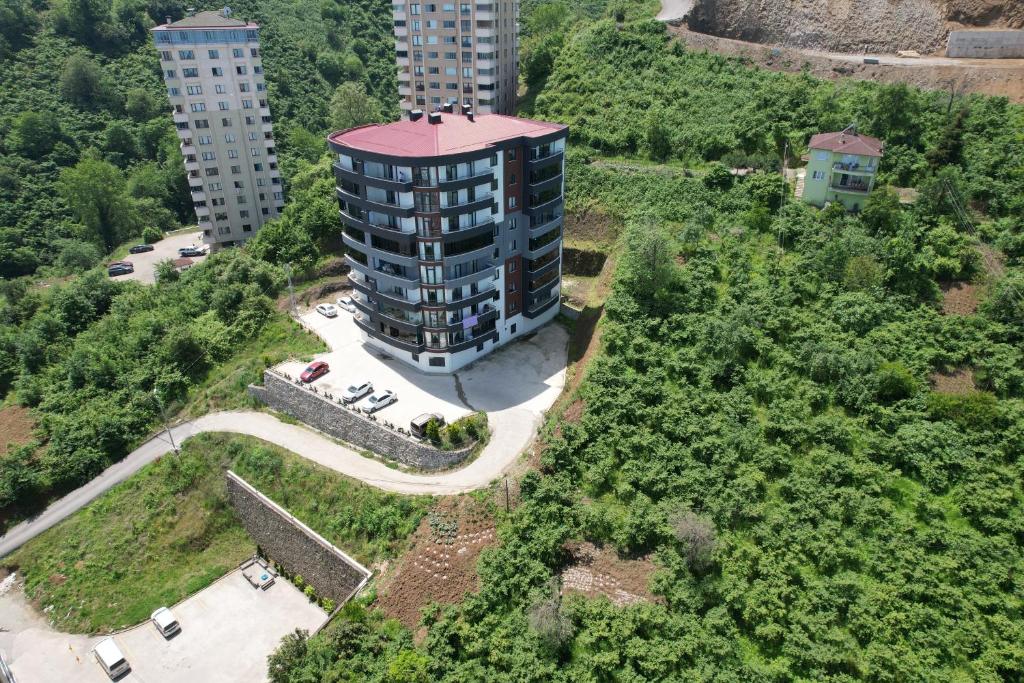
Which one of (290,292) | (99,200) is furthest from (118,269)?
(290,292)

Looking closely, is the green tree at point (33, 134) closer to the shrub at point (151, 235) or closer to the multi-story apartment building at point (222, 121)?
the shrub at point (151, 235)

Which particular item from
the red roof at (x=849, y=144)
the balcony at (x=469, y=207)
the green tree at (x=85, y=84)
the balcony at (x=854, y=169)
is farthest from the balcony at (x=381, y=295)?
the green tree at (x=85, y=84)

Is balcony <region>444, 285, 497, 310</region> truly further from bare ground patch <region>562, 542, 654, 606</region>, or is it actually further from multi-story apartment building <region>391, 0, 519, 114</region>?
multi-story apartment building <region>391, 0, 519, 114</region>

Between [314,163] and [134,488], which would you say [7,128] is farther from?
[134,488]

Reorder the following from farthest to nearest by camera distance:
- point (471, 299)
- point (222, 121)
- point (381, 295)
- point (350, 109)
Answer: point (350, 109) < point (222, 121) < point (381, 295) < point (471, 299)

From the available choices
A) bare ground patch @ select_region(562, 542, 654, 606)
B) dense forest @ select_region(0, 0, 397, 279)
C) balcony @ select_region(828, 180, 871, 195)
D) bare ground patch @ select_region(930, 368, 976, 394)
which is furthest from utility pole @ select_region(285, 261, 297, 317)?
bare ground patch @ select_region(930, 368, 976, 394)

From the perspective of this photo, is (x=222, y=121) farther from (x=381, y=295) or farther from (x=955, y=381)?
(x=955, y=381)

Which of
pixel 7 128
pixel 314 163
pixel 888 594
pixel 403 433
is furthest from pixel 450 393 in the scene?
pixel 7 128
